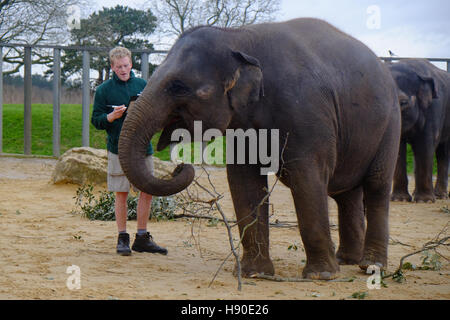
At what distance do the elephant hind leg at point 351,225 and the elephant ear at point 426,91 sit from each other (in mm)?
6384

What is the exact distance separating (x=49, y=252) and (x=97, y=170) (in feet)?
18.6

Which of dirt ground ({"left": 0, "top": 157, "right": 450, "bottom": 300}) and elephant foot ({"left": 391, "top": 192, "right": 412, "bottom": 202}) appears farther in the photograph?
elephant foot ({"left": 391, "top": 192, "right": 412, "bottom": 202})

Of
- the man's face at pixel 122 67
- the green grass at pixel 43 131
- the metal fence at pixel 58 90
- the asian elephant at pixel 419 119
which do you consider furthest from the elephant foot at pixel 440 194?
the man's face at pixel 122 67

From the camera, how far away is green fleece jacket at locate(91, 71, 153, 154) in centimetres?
630

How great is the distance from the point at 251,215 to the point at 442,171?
8.99 meters

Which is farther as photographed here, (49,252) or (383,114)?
(49,252)

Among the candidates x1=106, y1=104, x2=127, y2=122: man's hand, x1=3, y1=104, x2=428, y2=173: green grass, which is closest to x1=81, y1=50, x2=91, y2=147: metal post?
x1=3, y1=104, x2=428, y2=173: green grass

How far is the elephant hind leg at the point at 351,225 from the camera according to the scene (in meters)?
6.23

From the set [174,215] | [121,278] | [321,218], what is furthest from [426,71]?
[121,278]

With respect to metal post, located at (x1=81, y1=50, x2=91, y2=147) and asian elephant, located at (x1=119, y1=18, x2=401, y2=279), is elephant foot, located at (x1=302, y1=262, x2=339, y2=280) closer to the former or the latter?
asian elephant, located at (x1=119, y1=18, x2=401, y2=279)

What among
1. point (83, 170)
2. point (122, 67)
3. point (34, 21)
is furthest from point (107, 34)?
point (122, 67)

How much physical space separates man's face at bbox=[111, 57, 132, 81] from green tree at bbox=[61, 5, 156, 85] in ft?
47.7

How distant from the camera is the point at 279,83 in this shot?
498cm
